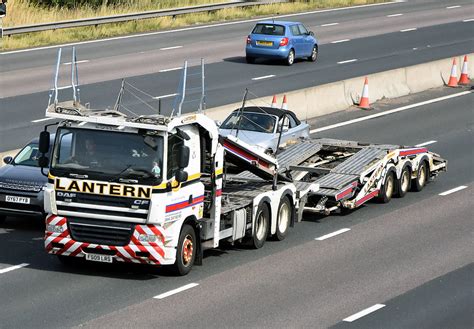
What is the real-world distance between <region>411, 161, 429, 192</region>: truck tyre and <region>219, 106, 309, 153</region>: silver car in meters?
3.21

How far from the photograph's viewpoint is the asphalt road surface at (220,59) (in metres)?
34.7

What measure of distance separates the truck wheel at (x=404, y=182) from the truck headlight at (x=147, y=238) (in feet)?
26.5

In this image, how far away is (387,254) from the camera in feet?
62.1

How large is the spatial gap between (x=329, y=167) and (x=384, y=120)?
33.0ft

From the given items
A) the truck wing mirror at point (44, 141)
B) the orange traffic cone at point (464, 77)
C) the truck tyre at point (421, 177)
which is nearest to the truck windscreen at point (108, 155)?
the truck wing mirror at point (44, 141)

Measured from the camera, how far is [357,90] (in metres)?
35.2

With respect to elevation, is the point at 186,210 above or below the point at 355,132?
above

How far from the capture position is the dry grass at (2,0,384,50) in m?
45.3

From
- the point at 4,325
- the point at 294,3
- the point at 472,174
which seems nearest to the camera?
the point at 4,325

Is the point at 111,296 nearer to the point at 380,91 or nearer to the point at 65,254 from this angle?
the point at 65,254

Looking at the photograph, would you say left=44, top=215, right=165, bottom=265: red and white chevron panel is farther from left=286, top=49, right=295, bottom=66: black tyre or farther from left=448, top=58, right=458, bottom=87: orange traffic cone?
left=286, top=49, right=295, bottom=66: black tyre

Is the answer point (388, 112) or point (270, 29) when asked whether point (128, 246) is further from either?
point (270, 29)

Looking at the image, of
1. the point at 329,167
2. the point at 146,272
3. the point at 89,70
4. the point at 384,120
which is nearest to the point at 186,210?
the point at 146,272

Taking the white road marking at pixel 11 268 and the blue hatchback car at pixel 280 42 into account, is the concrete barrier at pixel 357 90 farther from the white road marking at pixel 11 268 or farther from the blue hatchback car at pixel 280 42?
the white road marking at pixel 11 268
